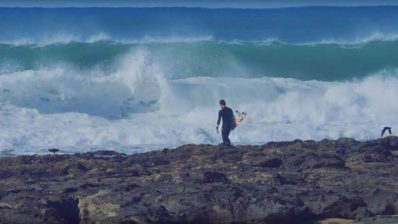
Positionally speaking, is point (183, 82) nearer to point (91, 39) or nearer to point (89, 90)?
point (89, 90)

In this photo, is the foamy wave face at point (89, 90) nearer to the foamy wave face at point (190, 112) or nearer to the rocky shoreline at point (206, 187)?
the foamy wave face at point (190, 112)

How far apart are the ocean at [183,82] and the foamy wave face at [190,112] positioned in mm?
31

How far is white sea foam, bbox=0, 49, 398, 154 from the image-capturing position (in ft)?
72.3

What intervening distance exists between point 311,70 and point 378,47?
502 centimetres

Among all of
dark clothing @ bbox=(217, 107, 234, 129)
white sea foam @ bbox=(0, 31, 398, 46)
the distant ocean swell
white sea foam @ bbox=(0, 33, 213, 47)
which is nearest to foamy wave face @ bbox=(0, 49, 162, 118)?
the distant ocean swell

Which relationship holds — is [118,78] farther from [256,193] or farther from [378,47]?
[256,193]

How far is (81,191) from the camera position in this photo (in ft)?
43.6

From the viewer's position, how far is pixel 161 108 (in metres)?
27.0

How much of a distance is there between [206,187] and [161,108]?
Result: 13.9 metres

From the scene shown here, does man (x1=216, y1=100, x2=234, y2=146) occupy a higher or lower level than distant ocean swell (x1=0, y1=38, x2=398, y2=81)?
lower

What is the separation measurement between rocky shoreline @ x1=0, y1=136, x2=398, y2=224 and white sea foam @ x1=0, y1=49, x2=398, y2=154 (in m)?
4.55

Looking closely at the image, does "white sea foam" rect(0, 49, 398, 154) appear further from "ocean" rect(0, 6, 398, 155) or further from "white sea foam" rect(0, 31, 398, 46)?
"white sea foam" rect(0, 31, 398, 46)

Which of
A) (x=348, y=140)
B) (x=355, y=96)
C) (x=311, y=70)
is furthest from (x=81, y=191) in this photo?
(x=311, y=70)

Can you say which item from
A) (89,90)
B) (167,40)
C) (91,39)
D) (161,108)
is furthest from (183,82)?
(91,39)
